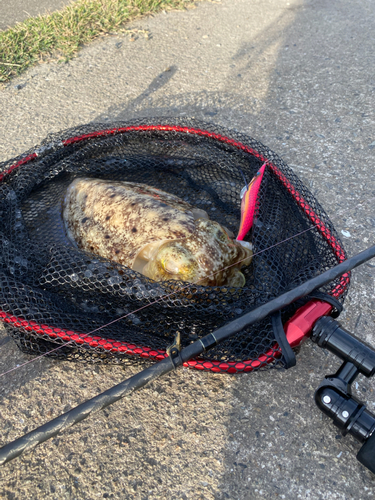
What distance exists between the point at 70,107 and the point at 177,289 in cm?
327

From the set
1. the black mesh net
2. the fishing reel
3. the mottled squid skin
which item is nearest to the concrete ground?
the fishing reel

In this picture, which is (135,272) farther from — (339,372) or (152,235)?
(339,372)

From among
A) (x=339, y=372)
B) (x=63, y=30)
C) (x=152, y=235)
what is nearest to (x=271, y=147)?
(x=152, y=235)

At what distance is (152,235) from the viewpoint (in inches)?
94.3

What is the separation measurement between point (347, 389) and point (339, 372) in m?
0.09

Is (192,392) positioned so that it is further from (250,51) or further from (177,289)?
(250,51)

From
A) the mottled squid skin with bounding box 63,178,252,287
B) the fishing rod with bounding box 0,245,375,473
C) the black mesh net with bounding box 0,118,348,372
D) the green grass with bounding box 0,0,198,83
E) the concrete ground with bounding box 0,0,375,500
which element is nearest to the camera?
the fishing rod with bounding box 0,245,375,473

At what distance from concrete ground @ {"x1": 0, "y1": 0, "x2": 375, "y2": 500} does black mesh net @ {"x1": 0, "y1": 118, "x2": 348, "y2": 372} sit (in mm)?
321

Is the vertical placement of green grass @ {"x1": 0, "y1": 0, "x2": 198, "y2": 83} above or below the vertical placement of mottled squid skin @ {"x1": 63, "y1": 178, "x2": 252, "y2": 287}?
above

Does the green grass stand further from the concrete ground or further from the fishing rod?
the fishing rod

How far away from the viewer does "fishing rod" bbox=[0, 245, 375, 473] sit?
1604 millimetres

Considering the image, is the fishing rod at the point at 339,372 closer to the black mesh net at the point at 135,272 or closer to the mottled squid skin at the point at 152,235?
the black mesh net at the point at 135,272

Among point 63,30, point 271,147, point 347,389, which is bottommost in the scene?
point 347,389

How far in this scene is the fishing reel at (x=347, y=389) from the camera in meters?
1.72
